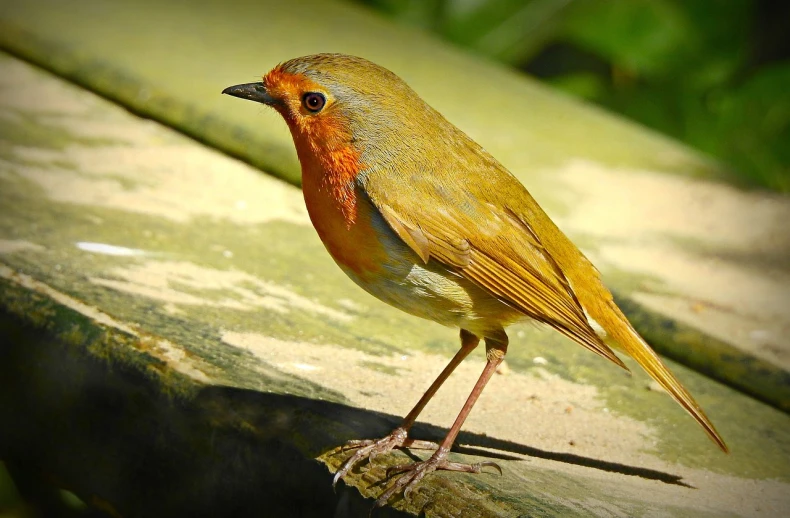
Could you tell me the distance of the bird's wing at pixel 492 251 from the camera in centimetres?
241

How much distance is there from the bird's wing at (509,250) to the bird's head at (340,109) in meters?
0.10

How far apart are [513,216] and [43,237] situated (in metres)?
1.38

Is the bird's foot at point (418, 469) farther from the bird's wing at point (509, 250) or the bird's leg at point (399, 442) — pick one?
the bird's wing at point (509, 250)

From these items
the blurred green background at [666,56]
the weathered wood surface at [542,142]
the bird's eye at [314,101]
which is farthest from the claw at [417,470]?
the blurred green background at [666,56]

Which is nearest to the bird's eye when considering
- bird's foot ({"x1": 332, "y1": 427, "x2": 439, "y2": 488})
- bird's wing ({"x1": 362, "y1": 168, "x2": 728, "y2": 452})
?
bird's wing ({"x1": 362, "y1": 168, "x2": 728, "y2": 452})

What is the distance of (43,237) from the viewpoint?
10.3 ft

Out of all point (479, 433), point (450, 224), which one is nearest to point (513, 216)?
point (450, 224)

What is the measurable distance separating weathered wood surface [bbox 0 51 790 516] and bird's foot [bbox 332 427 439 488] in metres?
0.03

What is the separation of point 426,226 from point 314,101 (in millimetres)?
396

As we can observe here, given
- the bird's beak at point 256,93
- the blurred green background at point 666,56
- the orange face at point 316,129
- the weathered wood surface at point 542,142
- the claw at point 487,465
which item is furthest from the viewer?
the blurred green background at point 666,56

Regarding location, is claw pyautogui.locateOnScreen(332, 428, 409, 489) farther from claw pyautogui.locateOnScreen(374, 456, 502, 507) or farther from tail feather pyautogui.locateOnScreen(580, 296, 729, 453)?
tail feather pyautogui.locateOnScreen(580, 296, 729, 453)

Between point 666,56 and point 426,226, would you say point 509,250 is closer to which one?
point 426,226

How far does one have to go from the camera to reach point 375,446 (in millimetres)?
2371

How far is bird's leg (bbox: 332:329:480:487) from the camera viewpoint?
90.1 inches
